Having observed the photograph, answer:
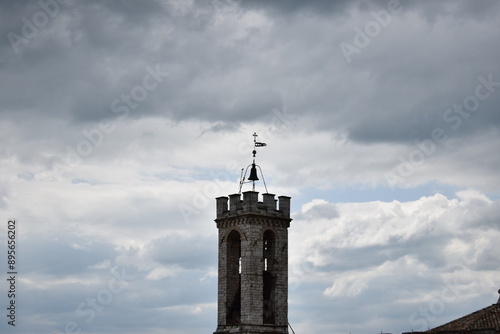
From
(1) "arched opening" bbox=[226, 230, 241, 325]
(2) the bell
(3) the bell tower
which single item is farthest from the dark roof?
(2) the bell

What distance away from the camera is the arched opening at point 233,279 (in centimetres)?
6138

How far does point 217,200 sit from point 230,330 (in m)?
10.0

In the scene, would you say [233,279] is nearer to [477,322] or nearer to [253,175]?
[253,175]

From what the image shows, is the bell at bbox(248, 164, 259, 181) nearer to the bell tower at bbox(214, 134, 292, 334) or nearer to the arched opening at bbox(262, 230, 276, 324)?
the bell tower at bbox(214, 134, 292, 334)

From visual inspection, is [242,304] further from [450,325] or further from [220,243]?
[450,325]

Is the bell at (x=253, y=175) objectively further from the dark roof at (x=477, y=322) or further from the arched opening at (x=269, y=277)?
the dark roof at (x=477, y=322)

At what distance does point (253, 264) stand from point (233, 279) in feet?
8.80

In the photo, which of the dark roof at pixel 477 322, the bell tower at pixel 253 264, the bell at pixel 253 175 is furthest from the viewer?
the bell at pixel 253 175

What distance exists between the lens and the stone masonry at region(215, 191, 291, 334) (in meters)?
59.9

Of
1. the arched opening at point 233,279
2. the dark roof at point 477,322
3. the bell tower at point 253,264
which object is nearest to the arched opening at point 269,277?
the bell tower at point 253,264

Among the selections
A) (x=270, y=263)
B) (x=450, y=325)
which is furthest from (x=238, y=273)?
(x=450, y=325)

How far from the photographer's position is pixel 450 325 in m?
51.5

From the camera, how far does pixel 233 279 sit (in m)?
61.9

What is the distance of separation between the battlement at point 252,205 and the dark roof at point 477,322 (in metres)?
15.6
